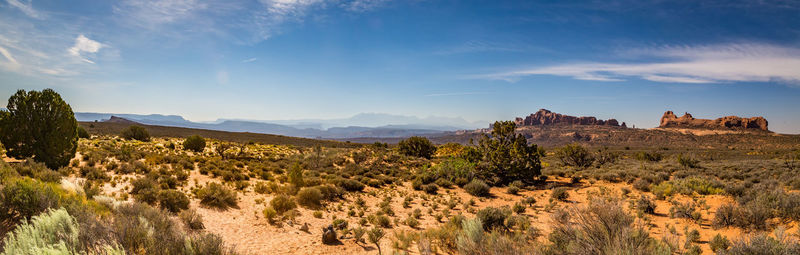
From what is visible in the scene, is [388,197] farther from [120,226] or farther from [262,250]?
[120,226]

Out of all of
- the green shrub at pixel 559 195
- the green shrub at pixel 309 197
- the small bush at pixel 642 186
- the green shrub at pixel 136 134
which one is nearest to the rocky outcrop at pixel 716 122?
the small bush at pixel 642 186

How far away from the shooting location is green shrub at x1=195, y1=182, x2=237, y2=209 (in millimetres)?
10688

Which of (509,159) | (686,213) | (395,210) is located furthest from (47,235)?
(509,159)

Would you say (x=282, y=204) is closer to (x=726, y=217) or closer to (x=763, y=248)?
(x=763, y=248)

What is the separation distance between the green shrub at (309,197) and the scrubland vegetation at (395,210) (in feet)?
0.19

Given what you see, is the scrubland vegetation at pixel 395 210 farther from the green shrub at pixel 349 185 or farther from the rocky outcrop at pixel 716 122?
the rocky outcrop at pixel 716 122

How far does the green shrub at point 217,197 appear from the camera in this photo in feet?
35.1

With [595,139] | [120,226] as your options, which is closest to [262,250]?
[120,226]

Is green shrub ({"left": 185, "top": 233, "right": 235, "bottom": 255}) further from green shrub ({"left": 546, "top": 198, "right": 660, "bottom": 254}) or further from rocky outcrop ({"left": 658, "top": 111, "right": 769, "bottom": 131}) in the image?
rocky outcrop ({"left": 658, "top": 111, "right": 769, "bottom": 131})

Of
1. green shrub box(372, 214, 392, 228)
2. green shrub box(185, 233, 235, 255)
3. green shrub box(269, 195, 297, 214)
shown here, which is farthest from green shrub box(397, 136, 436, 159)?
green shrub box(185, 233, 235, 255)

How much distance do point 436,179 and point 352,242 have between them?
37.6 ft

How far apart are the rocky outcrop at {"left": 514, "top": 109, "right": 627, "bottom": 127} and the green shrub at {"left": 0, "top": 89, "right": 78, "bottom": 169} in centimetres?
15020

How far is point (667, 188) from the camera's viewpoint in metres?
12.7

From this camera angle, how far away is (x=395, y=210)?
1243 cm
